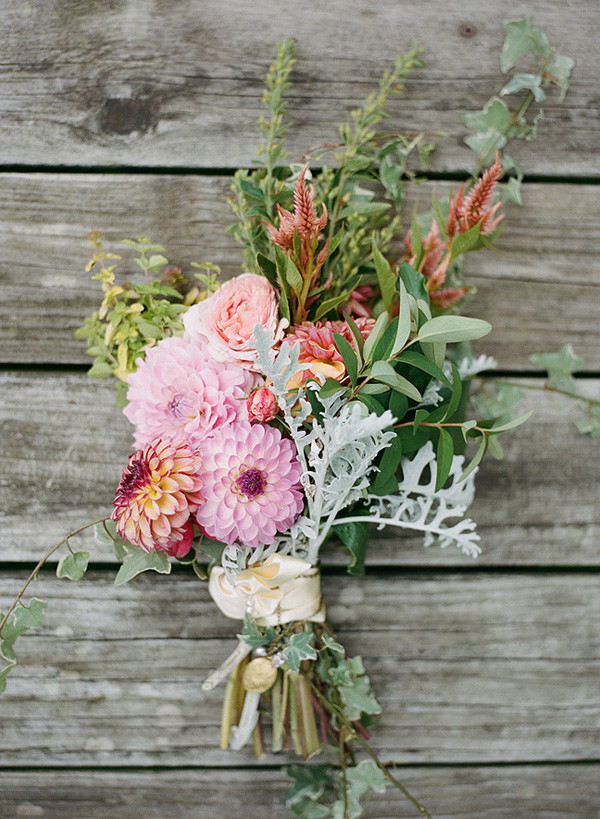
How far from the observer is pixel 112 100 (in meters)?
0.76

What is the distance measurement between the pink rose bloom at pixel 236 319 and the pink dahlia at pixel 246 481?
75mm

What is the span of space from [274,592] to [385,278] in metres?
0.38

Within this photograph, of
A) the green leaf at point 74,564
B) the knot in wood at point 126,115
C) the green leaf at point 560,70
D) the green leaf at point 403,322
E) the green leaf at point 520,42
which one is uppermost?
the green leaf at point 520,42

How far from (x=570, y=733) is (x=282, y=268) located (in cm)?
81

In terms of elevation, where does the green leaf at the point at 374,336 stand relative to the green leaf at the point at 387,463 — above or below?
above

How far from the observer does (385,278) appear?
599mm

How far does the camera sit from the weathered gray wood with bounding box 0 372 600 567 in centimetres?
77

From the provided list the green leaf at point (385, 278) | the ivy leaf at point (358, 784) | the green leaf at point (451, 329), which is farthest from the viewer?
the ivy leaf at point (358, 784)

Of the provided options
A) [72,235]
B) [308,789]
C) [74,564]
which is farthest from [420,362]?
[308,789]

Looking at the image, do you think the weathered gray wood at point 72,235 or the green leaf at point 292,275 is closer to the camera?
the green leaf at point 292,275

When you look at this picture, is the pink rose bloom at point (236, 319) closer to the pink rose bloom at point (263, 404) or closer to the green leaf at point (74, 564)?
the pink rose bloom at point (263, 404)

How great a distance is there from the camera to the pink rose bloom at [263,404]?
0.52 m

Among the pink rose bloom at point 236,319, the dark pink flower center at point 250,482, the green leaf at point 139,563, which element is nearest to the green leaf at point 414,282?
the pink rose bloom at point 236,319

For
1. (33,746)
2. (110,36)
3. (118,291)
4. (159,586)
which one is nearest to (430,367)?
(118,291)
